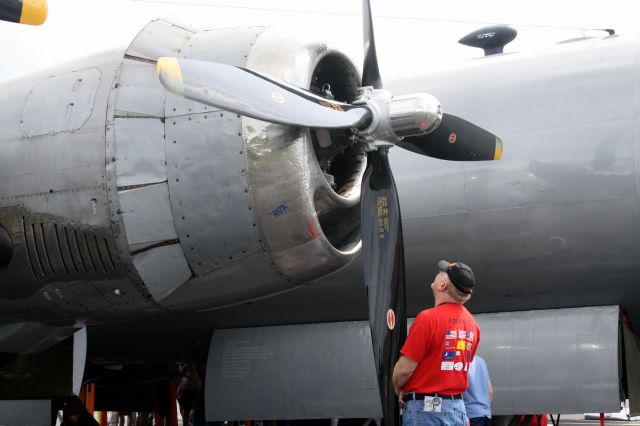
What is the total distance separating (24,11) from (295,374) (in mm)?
4607

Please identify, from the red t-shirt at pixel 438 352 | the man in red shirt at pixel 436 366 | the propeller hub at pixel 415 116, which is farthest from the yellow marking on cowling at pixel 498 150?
the red t-shirt at pixel 438 352

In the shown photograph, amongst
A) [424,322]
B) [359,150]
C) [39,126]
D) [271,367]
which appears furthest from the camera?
[271,367]

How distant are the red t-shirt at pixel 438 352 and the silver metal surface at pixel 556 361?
9.68 feet

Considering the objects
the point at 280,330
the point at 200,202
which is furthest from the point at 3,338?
the point at 280,330

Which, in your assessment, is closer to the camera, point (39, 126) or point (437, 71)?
point (39, 126)

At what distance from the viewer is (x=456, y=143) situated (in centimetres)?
768

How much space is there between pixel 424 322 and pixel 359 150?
2.40 meters

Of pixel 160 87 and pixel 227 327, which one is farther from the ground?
pixel 160 87

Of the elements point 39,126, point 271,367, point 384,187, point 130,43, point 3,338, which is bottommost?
point 271,367

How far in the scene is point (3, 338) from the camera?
7.68 m

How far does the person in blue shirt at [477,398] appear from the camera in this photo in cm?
650

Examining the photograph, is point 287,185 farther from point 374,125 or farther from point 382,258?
point 382,258

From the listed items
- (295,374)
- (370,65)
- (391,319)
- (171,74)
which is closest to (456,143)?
(370,65)

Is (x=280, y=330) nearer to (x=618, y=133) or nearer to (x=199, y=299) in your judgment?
(x=199, y=299)
